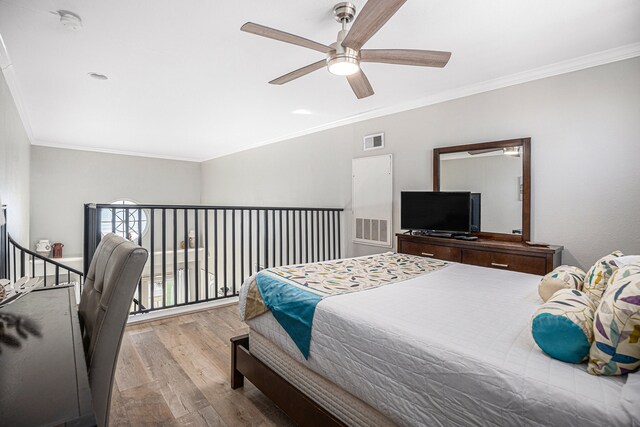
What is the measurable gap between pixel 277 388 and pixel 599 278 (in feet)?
5.62

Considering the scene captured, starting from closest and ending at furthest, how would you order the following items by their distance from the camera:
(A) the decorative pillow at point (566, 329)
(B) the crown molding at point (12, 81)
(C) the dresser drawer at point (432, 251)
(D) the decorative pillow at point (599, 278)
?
(A) the decorative pillow at point (566, 329) → (D) the decorative pillow at point (599, 278) → (B) the crown molding at point (12, 81) → (C) the dresser drawer at point (432, 251)

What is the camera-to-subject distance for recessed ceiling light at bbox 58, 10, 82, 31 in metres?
2.02

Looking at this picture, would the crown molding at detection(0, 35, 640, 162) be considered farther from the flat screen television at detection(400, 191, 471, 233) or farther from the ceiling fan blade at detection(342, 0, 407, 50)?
the ceiling fan blade at detection(342, 0, 407, 50)

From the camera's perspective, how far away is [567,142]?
2707 millimetres

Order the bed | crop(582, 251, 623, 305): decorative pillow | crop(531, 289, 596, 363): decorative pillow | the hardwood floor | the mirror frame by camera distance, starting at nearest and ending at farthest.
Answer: the bed < crop(531, 289, 596, 363): decorative pillow < crop(582, 251, 623, 305): decorative pillow < the hardwood floor < the mirror frame

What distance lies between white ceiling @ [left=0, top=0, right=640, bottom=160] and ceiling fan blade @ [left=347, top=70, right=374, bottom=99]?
35 cm

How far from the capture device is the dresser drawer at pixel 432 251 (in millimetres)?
3043

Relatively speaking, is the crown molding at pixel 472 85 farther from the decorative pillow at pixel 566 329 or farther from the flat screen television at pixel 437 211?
the decorative pillow at pixel 566 329

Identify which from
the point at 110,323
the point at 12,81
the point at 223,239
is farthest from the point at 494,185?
the point at 12,81

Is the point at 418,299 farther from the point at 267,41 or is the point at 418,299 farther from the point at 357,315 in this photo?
the point at 267,41

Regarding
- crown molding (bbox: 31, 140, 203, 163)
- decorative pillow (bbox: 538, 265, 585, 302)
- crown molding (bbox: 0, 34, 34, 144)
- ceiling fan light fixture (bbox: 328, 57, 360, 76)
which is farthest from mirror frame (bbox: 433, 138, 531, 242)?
crown molding (bbox: 31, 140, 203, 163)

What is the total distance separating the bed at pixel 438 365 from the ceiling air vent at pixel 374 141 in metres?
2.55

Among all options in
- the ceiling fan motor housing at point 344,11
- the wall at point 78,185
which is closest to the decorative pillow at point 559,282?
the ceiling fan motor housing at point 344,11

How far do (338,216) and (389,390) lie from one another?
11.6 ft
